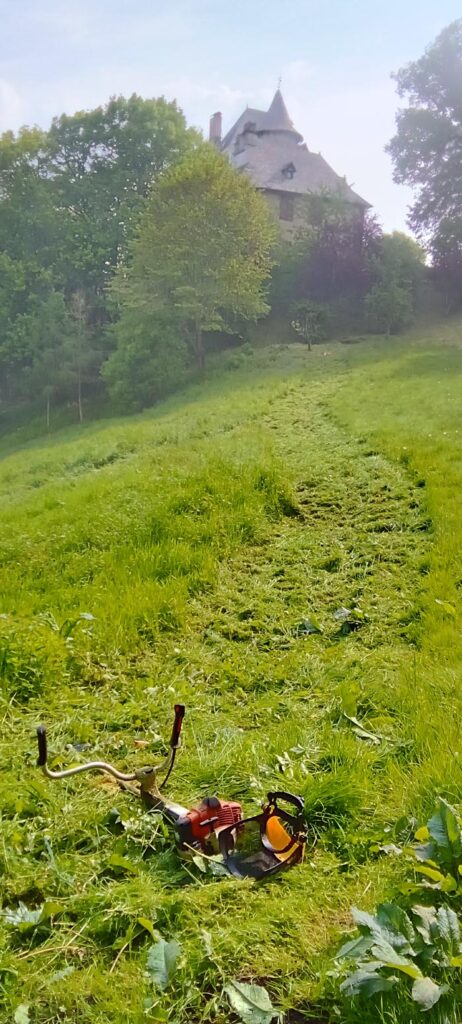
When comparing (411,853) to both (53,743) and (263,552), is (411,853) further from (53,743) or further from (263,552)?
(263,552)

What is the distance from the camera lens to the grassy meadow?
1809 mm

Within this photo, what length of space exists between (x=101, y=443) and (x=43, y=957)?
11951 millimetres

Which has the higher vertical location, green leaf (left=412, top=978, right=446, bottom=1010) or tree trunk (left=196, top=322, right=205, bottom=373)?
tree trunk (left=196, top=322, right=205, bottom=373)

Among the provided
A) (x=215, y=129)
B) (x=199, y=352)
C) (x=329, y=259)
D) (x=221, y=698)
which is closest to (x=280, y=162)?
(x=215, y=129)

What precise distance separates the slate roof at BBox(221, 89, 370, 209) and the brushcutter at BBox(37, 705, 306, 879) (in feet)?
124

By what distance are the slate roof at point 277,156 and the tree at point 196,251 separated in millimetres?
13158

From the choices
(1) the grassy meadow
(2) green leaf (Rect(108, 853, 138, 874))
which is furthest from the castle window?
(2) green leaf (Rect(108, 853, 138, 874))

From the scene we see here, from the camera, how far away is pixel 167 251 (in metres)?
22.7

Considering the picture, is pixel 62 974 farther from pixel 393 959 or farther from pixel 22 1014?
pixel 393 959

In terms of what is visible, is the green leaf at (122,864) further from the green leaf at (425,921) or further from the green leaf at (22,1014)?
the green leaf at (425,921)

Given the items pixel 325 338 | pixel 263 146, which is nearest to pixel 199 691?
pixel 325 338

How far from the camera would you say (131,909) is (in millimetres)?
1930

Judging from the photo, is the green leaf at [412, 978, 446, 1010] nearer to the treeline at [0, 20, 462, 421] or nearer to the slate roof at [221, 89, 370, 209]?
the treeline at [0, 20, 462, 421]

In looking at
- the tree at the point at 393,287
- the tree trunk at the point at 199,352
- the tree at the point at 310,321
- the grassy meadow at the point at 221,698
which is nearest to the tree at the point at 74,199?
the tree trunk at the point at 199,352
